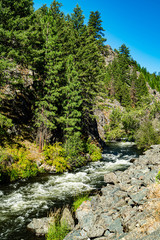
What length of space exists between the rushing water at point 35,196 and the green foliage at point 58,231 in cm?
94

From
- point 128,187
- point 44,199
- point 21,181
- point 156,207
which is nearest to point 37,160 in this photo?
point 21,181

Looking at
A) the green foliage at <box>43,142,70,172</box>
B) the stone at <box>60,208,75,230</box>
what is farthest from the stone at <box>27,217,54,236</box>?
the green foliage at <box>43,142,70,172</box>

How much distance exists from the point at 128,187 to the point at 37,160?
34.7 feet

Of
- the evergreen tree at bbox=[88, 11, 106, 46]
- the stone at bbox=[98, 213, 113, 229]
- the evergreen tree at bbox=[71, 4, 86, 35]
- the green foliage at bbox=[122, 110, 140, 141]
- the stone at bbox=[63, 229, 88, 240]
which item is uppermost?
the evergreen tree at bbox=[88, 11, 106, 46]

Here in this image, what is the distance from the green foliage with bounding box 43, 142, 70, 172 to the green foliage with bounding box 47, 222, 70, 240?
31.5 feet

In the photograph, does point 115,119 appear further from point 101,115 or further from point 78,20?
point 78,20

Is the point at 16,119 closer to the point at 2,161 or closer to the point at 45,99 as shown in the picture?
the point at 45,99

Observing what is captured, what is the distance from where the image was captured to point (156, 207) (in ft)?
19.5

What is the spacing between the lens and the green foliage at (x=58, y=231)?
7.72 m

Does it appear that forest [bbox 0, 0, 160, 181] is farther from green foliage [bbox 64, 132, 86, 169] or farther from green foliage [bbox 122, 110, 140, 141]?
green foliage [bbox 122, 110, 140, 141]

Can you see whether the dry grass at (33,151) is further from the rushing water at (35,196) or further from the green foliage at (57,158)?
the rushing water at (35,196)

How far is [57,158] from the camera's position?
18297 millimetres

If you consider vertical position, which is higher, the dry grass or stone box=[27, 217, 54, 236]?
the dry grass

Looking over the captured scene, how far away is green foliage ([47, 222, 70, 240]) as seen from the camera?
7718mm
